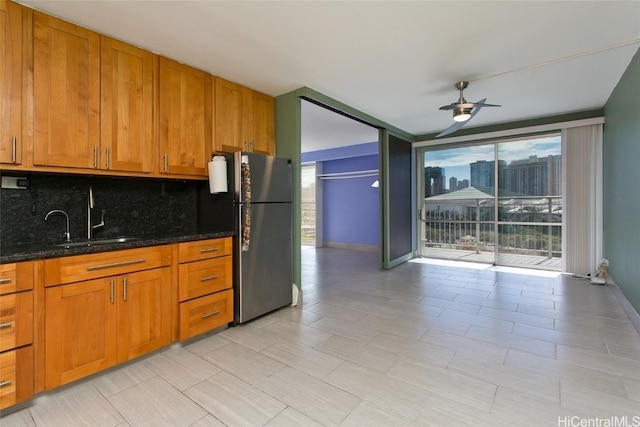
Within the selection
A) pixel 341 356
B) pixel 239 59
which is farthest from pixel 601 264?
pixel 239 59

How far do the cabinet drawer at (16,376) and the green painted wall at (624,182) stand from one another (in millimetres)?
4719

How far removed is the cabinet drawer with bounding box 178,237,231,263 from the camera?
2479 millimetres

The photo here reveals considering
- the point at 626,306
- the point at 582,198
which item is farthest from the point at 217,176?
the point at 582,198

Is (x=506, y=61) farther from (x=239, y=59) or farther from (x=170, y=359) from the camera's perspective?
(x=170, y=359)

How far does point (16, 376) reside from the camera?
5.51ft

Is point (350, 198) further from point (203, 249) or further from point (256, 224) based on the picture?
point (203, 249)

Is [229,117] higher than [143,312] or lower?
higher

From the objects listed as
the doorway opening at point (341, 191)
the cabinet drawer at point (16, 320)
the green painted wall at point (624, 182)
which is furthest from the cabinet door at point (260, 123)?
the green painted wall at point (624, 182)

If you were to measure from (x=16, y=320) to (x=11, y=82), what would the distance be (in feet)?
4.74

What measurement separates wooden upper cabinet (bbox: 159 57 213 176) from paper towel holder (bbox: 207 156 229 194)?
15 centimetres

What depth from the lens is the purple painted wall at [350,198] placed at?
24.4 ft

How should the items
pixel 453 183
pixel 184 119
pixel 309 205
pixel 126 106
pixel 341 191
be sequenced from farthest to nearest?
1. pixel 309 205
2. pixel 341 191
3. pixel 453 183
4. pixel 184 119
5. pixel 126 106

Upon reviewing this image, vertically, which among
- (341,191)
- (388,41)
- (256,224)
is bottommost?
(256,224)

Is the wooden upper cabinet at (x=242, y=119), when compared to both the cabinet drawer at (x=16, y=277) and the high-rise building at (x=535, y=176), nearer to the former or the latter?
the cabinet drawer at (x=16, y=277)
